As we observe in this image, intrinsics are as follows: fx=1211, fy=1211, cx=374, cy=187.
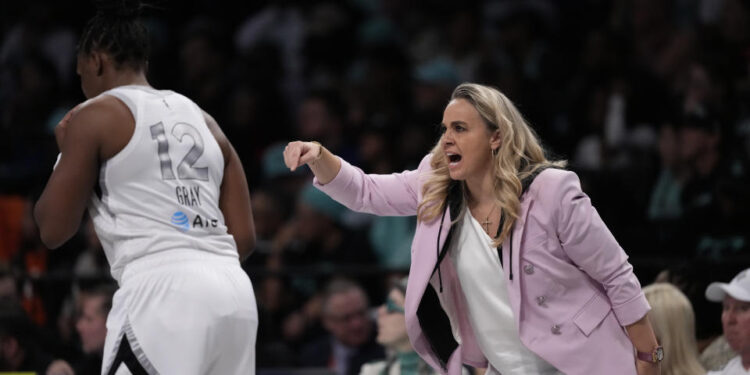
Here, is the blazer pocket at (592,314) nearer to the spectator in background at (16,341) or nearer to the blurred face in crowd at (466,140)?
the blurred face in crowd at (466,140)

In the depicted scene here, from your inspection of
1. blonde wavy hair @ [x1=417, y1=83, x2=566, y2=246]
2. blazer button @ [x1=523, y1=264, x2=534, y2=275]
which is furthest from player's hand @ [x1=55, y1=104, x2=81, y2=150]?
blazer button @ [x1=523, y1=264, x2=534, y2=275]

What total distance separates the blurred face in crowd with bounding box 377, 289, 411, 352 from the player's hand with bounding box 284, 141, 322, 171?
196cm

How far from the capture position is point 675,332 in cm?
517

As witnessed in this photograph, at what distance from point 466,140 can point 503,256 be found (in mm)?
410

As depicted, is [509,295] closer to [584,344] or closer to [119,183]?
[584,344]

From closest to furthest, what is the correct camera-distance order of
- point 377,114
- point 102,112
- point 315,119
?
point 102,112 < point 377,114 < point 315,119

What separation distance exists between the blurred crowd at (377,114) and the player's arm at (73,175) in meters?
2.59

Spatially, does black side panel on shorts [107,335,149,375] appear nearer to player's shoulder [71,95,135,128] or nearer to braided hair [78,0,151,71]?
player's shoulder [71,95,135,128]

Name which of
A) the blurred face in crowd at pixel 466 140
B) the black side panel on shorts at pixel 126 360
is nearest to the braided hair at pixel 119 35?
the black side panel on shorts at pixel 126 360

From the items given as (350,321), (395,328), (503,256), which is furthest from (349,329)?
(503,256)

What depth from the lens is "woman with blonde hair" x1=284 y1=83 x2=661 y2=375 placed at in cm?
398

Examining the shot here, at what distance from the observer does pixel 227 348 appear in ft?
12.6

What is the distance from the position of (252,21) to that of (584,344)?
6.87 m

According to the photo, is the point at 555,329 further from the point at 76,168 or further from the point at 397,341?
the point at 397,341
